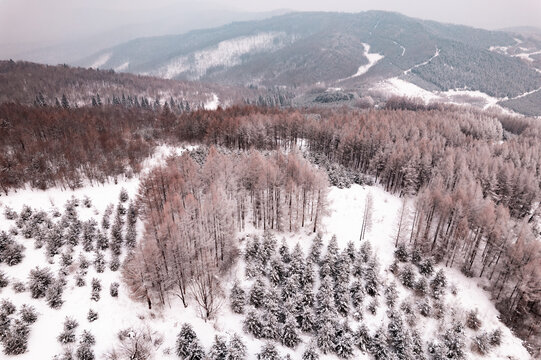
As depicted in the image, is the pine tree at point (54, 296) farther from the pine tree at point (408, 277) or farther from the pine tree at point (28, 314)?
the pine tree at point (408, 277)

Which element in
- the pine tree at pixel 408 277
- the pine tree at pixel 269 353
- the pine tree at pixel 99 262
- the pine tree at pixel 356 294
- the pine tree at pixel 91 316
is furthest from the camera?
the pine tree at pixel 408 277

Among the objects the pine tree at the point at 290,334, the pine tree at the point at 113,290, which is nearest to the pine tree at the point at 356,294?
the pine tree at the point at 290,334

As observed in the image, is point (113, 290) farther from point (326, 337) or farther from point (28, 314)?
point (326, 337)

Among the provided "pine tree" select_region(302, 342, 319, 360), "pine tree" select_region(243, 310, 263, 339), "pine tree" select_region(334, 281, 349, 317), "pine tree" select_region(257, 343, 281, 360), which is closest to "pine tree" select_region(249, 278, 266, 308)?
"pine tree" select_region(243, 310, 263, 339)

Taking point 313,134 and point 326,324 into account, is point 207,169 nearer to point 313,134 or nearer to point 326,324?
point 326,324

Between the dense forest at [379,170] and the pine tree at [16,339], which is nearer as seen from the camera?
the pine tree at [16,339]

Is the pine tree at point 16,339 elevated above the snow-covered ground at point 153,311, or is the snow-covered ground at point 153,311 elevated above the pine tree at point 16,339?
the pine tree at point 16,339

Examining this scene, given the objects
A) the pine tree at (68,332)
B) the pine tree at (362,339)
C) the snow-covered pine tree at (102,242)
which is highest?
the snow-covered pine tree at (102,242)

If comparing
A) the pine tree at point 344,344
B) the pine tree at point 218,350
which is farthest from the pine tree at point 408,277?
the pine tree at point 218,350

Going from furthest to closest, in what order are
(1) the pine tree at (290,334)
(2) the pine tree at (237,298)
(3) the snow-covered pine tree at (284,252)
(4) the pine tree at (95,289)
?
(3) the snow-covered pine tree at (284,252), (2) the pine tree at (237,298), (4) the pine tree at (95,289), (1) the pine tree at (290,334)
